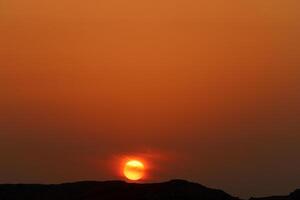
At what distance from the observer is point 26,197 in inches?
2579

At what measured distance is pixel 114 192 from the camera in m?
60.7

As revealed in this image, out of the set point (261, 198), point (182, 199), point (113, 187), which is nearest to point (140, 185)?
point (113, 187)

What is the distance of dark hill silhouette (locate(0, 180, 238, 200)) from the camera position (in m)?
58.5

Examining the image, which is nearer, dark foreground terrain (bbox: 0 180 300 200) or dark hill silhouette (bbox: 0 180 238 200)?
dark foreground terrain (bbox: 0 180 300 200)

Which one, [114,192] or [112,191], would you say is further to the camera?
[112,191]

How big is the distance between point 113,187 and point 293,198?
49.9 ft

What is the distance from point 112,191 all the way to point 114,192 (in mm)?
592

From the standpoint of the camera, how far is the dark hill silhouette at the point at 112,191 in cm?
5850

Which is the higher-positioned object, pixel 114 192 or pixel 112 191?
pixel 112 191

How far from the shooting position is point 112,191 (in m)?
61.2

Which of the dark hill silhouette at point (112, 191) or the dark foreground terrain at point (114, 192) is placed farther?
the dark hill silhouette at point (112, 191)

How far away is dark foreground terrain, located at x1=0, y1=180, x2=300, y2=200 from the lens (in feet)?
191

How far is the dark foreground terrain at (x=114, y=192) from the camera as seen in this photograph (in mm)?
58281

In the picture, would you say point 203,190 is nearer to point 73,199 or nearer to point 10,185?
point 73,199
